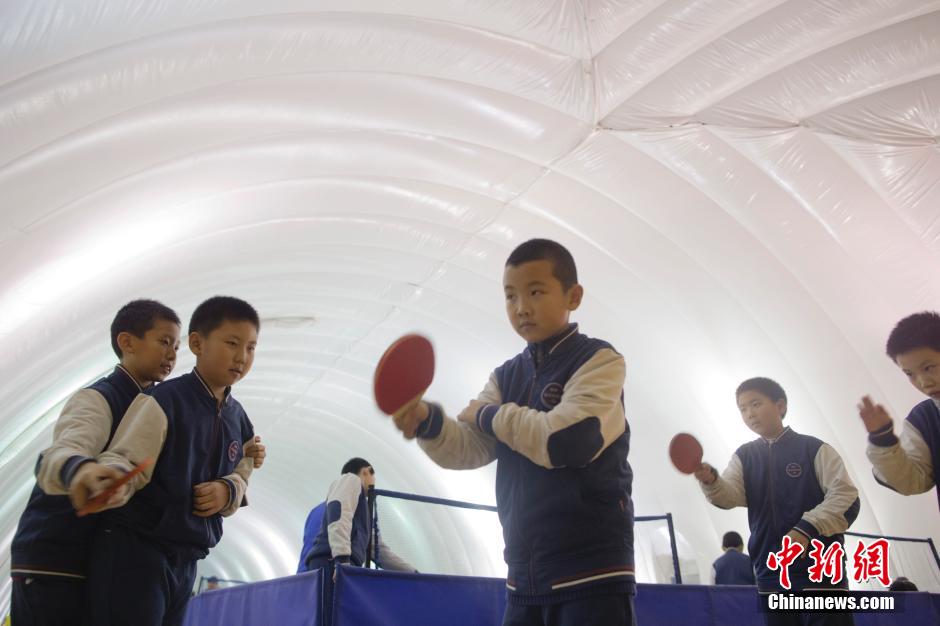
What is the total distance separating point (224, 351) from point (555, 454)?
1.40 m

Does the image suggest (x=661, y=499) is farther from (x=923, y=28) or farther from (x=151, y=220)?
(x=151, y=220)

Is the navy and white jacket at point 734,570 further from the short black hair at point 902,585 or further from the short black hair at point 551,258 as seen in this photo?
the short black hair at point 551,258

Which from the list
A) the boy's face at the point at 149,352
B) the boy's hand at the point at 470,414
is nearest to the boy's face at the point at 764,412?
the boy's hand at the point at 470,414

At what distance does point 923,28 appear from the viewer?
5.15m

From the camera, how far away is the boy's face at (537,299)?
2307mm

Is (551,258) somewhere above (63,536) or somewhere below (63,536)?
above

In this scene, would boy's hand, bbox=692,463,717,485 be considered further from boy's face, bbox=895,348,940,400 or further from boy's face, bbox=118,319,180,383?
boy's face, bbox=118,319,180,383

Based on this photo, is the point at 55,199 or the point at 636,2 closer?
the point at 55,199

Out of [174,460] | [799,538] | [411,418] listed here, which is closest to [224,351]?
[174,460]

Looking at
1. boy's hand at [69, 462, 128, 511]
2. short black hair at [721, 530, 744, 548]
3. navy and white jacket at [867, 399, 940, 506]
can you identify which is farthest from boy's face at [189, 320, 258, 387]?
short black hair at [721, 530, 744, 548]

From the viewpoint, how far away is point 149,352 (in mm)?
3021

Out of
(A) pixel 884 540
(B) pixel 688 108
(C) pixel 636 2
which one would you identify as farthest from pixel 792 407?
(C) pixel 636 2

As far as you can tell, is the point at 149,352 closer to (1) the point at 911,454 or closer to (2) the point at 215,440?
(2) the point at 215,440

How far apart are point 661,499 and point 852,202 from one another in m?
4.70
